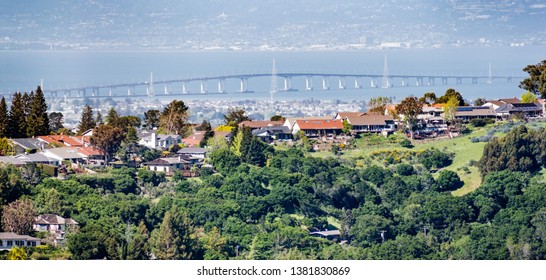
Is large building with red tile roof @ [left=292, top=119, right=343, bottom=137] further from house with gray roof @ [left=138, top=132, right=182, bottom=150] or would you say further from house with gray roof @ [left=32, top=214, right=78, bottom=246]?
house with gray roof @ [left=32, top=214, right=78, bottom=246]

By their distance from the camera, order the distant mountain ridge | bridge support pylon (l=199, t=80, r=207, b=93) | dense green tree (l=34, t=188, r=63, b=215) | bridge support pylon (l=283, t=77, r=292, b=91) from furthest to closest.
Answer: the distant mountain ridge, bridge support pylon (l=283, t=77, r=292, b=91), bridge support pylon (l=199, t=80, r=207, b=93), dense green tree (l=34, t=188, r=63, b=215)

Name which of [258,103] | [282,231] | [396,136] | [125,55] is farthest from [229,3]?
[282,231]

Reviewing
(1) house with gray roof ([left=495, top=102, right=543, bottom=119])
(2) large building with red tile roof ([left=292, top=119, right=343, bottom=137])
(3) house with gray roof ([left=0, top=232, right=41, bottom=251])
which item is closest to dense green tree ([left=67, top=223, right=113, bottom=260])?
(3) house with gray roof ([left=0, top=232, right=41, bottom=251])

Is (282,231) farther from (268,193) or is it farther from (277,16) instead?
(277,16)

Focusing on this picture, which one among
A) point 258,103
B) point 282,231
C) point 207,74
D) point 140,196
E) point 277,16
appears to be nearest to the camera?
point 282,231

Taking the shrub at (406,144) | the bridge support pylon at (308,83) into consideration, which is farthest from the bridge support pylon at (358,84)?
the shrub at (406,144)
